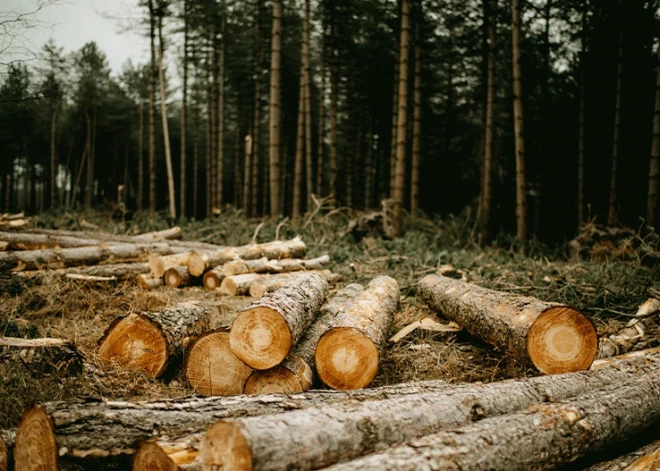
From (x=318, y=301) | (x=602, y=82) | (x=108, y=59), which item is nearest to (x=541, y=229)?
(x=602, y=82)

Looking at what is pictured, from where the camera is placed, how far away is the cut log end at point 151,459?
5.82ft

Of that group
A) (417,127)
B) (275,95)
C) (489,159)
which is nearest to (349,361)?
(275,95)

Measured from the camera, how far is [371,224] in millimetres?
9914

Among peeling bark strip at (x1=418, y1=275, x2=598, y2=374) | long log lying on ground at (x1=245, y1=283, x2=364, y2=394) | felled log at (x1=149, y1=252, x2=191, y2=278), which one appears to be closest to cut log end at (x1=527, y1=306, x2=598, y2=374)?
peeling bark strip at (x1=418, y1=275, x2=598, y2=374)

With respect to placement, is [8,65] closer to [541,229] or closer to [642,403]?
[642,403]

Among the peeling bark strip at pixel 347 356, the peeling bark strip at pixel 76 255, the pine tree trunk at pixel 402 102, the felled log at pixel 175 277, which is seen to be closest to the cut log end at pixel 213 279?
the felled log at pixel 175 277

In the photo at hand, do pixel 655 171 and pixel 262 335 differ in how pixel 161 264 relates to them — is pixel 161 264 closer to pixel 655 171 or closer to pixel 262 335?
pixel 262 335

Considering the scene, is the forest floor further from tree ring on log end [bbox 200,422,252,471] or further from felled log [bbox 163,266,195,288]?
tree ring on log end [bbox 200,422,252,471]

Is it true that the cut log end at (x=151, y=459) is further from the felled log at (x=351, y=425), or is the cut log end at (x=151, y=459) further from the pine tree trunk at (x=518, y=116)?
the pine tree trunk at (x=518, y=116)

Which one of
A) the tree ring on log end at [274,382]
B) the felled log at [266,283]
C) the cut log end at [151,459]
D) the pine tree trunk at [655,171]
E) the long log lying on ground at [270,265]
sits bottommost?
the tree ring on log end at [274,382]

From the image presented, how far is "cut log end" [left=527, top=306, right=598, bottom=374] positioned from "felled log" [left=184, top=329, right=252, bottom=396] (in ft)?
6.43

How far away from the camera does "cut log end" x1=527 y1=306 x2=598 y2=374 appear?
109 inches

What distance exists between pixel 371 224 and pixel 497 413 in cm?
784

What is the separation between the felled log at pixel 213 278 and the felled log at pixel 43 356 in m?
2.97
